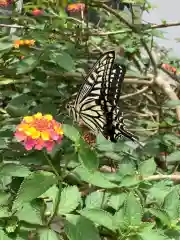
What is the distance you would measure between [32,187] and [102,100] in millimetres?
966

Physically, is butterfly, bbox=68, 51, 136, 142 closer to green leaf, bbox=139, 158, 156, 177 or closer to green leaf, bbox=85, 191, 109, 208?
green leaf, bbox=139, 158, 156, 177

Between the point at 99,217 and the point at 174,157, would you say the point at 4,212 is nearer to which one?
the point at 99,217

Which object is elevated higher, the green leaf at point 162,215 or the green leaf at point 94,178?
the green leaf at point 94,178

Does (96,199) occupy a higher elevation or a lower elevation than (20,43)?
lower

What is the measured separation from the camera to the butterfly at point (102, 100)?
6.10 ft

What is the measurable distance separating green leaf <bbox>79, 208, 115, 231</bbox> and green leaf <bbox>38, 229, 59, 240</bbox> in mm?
85

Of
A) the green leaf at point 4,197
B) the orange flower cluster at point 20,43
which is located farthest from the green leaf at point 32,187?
the orange flower cluster at point 20,43

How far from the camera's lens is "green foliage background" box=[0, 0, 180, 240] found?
1061 millimetres

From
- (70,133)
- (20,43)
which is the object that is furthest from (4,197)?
(20,43)

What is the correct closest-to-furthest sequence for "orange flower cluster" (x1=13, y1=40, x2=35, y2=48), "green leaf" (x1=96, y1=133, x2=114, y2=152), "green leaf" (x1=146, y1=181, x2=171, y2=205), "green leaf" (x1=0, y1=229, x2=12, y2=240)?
"green leaf" (x1=0, y1=229, x2=12, y2=240) < "green leaf" (x1=146, y1=181, x2=171, y2=205) < "green leaf" (x1=96, y1=133, x2=114, y2=152) < "orange flower cluster" (x1=13, y1=40, x2=35, y2=48)

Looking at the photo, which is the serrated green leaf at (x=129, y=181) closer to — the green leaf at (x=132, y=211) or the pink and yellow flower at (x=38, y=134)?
the green leaf at (x=132, y=211)

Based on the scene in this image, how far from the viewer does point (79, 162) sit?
4.20 ft

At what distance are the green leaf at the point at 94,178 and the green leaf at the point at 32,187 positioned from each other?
0.13 metres

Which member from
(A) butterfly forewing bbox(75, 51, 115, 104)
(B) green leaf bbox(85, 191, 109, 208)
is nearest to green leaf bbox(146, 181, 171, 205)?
(B) green leaf bbox(85, 191, 109, 208)
